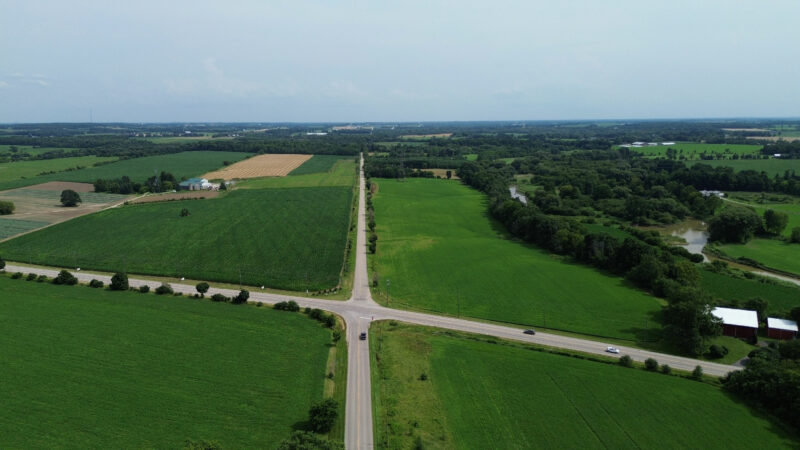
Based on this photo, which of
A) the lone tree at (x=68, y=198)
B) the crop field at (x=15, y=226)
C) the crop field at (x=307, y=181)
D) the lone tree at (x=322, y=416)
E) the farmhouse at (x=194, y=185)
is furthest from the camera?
the crop field at (x=307, y=181)

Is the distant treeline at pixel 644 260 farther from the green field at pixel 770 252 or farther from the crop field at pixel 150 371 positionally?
the crop field at pixel 150 371

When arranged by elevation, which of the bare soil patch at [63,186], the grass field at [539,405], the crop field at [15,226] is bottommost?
the grass field at [539,405]

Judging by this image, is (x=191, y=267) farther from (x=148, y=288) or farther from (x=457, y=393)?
(x=457, y=393)

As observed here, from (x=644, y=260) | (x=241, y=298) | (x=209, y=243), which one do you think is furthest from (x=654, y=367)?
(x=209, y=243)

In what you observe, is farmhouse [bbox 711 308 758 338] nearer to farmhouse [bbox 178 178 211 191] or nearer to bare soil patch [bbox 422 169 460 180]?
bare soil patch [bbox 422 169 460 180]

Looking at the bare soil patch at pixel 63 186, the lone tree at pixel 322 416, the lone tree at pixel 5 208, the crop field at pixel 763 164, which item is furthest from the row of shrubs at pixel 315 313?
the crop field at pixel 763 164

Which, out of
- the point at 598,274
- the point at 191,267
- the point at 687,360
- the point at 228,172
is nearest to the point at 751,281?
the point at 598,274
